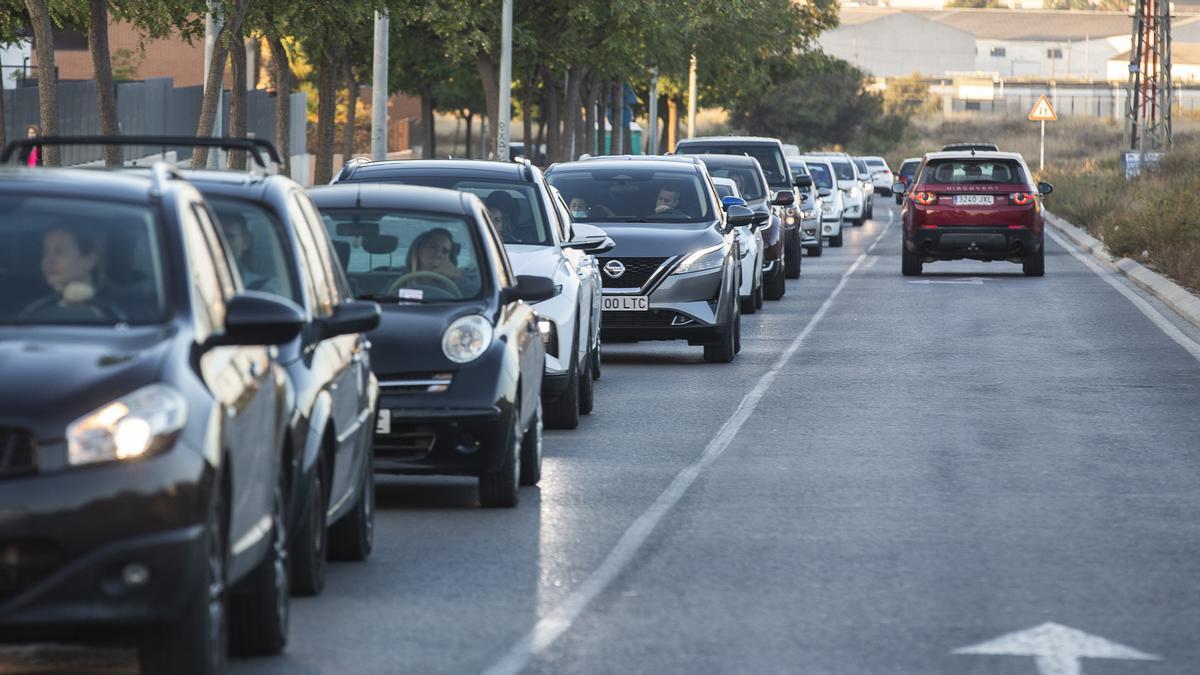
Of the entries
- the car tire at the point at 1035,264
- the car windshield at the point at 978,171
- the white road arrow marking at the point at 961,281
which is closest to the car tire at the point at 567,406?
the white road arrow marking at the point at 961,281

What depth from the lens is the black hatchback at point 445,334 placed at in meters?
11.0

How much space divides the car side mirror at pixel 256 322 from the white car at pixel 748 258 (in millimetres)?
17196

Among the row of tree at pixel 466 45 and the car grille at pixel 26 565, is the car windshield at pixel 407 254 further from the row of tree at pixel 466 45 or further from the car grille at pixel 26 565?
the row of tree at pixel 466 45

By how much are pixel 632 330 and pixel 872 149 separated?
110 metres

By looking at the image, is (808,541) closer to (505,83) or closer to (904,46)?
(505,83)

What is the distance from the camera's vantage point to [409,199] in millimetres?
11953

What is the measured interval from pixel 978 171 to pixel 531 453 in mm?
22854

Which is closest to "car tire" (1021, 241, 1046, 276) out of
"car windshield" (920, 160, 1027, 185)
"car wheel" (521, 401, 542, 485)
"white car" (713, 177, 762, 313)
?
"car windshield" (920, 160, 1027, 185)

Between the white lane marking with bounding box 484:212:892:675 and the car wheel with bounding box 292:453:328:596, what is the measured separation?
2.73 ft

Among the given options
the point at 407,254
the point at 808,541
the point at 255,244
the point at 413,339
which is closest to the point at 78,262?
the point at 255,244

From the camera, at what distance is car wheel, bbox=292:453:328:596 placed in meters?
8.16

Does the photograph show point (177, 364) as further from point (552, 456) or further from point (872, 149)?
point (872, 149)

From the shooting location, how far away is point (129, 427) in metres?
6.15

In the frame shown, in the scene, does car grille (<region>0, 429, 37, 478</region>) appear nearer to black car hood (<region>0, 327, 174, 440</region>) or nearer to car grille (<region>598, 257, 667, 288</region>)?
black car hood (<region>0, 327, 174, 440</region>)
